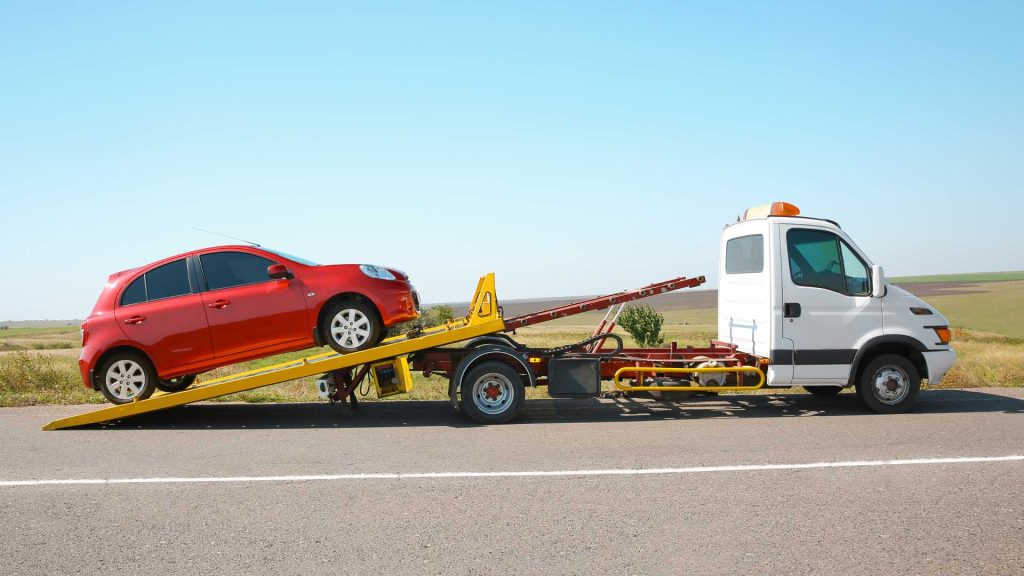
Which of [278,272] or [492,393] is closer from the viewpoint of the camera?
[278,272]

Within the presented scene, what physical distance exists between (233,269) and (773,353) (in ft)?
21.3

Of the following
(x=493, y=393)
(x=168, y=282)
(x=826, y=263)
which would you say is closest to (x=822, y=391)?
(x=826, y=263)

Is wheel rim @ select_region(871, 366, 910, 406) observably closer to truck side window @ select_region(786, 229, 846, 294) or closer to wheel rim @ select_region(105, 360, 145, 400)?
truck side window @ select_region(786, 229, 846, 294)

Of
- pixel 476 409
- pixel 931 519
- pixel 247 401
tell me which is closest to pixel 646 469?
pixel 931 519

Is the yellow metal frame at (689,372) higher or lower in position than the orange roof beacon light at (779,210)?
lower

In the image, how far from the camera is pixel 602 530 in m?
4.96

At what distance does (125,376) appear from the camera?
30.5 feet

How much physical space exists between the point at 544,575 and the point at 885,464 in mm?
3832

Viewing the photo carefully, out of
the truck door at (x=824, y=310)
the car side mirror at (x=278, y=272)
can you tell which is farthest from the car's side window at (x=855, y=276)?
the car side mirror at (x=278, y=272)

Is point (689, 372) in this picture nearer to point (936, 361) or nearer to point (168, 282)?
point (936, 361)

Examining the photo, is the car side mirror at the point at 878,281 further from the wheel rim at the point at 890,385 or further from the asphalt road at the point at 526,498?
the asphalt road at the point at 526,498

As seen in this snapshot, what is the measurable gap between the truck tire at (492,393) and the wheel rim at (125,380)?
12.5 feet

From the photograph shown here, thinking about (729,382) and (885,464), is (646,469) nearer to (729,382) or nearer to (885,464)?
(885,464)

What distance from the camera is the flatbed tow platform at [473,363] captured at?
907cm
